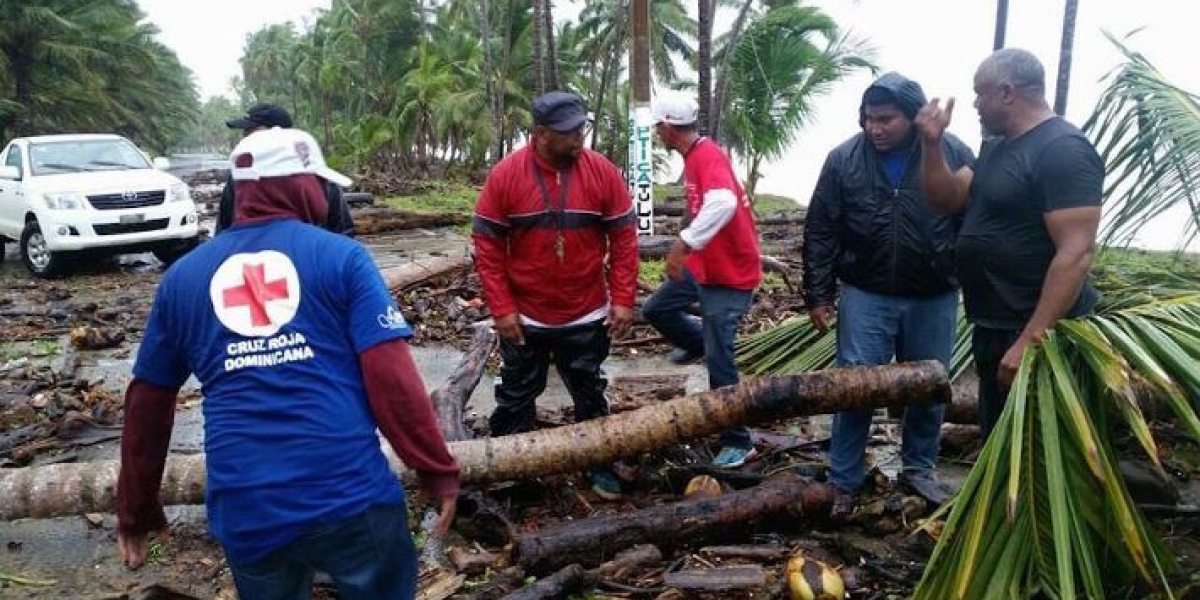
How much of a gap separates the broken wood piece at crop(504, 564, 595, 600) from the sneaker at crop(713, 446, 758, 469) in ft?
4.46

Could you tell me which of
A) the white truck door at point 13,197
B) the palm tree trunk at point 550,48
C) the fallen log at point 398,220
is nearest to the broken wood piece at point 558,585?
the white truck door at point 13,197

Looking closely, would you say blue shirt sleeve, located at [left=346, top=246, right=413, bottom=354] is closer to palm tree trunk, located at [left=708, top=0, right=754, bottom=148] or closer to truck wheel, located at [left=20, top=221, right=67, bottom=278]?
truck wheel, located at [left=20, top=221, right=67, bottom=278]

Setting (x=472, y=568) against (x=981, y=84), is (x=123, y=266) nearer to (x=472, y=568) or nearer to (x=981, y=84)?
(x=472, y=568)

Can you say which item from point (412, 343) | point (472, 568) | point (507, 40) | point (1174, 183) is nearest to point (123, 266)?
point (412, 343)

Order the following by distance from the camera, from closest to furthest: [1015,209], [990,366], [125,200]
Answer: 1. [1015,209]
2. [990,366]
3. [125,200]

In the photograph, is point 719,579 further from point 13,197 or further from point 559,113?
point 13,197

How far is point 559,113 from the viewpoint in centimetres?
402

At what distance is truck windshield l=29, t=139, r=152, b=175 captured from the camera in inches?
474

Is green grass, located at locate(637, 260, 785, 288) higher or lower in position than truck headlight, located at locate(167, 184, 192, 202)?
lower

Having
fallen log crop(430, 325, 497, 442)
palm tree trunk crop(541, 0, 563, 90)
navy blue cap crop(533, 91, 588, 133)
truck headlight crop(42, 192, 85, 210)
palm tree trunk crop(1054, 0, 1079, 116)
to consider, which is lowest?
fallen log crop(430, 325, 497, 442)

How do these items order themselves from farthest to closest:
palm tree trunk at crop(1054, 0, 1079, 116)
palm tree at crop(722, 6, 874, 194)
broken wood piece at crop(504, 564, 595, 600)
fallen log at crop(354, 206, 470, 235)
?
1. fallen log at crop(354, 206, 470, 235)
2. palm tree at crop(722, 6, 874, 194)
3. palm tree trunk at crop(1054, 0, 1079, 116)
4. broken wood piece at crop(504, 564, 595, 600)

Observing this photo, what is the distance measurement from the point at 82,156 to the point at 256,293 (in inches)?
480

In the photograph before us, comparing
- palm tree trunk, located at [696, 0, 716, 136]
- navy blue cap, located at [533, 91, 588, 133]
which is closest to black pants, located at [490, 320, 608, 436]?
navy blue cap, located at [533, 91, 588, 133]

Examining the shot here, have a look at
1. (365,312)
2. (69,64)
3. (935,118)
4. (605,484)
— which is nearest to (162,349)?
(365,312)
